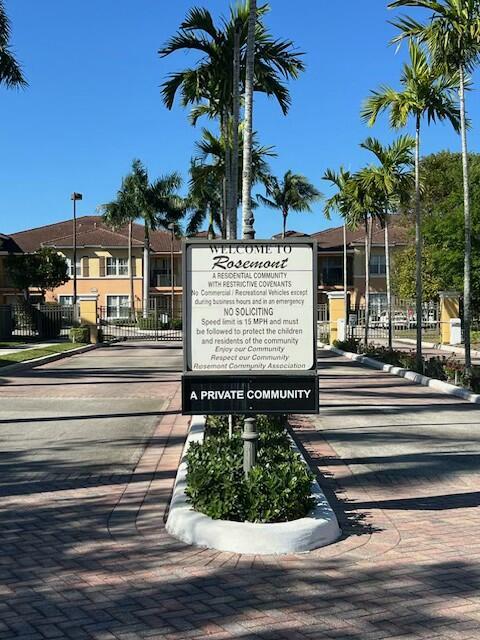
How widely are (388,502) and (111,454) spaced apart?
3755 millimetres

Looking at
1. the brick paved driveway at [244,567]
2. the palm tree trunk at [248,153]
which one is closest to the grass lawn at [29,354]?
the palm tree trunk at [248,153]

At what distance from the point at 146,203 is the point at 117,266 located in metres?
8.27

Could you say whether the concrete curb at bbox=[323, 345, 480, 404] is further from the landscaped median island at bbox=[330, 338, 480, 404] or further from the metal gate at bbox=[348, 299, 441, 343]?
the metal gate at bbox=[348, 299, 441, 343]

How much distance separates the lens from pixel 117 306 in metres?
68.1

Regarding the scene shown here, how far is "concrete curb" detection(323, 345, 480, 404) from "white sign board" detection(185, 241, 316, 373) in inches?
369

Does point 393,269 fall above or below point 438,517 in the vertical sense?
above

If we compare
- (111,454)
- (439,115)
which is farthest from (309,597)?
(439,115)

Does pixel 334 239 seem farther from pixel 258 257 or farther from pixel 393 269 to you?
pixel 258 257

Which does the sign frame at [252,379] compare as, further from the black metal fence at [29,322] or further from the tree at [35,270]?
the tree at [35,270]

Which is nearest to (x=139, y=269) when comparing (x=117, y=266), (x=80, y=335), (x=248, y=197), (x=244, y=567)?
(x=117, y=266)

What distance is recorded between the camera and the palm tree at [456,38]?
1577 cm

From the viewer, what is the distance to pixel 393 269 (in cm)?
5606

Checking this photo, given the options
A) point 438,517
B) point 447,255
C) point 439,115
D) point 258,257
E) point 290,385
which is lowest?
point 438,517

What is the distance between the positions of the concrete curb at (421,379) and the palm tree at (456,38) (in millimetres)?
637
